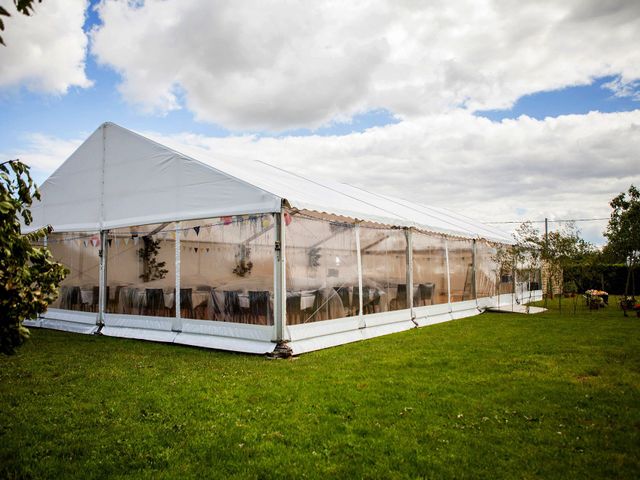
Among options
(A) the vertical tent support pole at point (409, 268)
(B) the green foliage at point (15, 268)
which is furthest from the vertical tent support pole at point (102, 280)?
(B) the green foliage at point (15, 268)

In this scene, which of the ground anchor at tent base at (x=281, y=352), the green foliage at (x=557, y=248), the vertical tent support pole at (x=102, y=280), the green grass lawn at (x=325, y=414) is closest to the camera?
the green grass lawn at (x=325, y=414)

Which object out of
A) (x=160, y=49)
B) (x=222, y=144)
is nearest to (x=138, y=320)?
(x=160, y=49)

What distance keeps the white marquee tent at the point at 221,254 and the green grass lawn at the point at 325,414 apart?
2.89ft

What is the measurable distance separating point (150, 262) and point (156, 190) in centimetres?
138

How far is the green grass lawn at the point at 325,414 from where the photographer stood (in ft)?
10.4

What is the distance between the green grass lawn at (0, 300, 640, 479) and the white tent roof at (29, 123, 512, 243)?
8.12 ft

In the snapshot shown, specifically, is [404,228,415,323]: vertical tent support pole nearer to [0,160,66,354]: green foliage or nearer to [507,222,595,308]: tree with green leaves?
[507,222,595,308]: tree with green leaves

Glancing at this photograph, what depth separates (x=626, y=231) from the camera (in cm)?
1375

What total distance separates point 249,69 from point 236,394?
701cm

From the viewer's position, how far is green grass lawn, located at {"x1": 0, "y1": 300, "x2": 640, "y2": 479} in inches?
125

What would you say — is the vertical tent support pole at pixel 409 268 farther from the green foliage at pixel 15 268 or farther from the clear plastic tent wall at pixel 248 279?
the green foliage at pixel 15 268

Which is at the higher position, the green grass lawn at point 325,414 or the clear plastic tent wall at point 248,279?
the clear plastic tent wall at point 248,279

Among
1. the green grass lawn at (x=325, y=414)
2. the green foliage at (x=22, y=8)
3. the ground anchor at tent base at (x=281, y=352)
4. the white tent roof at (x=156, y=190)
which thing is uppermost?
the white tent roof at (x=156, y=190)

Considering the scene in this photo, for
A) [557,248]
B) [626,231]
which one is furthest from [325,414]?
[626,231]
